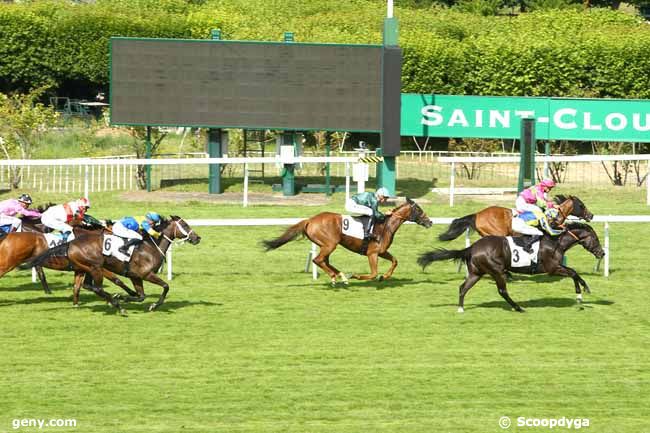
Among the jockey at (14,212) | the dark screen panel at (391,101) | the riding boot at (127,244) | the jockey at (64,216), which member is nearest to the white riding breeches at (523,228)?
the riding boot at (127,244)

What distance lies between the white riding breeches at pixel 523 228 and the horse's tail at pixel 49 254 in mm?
5305

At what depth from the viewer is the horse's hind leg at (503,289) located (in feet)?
45.0

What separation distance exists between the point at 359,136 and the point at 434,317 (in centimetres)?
1978

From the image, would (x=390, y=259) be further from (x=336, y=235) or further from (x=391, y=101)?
(x=391, y=101)

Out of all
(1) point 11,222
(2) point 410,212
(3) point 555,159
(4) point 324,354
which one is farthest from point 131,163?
(4) point 324,354

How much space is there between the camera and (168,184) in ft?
87.7

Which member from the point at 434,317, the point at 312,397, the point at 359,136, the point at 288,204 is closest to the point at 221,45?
the point at 288,204

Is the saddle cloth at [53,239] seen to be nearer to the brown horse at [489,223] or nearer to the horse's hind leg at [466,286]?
the horse's hind leg at [466,286]

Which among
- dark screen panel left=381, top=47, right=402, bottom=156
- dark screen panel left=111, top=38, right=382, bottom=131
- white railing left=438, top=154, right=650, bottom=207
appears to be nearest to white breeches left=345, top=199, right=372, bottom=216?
white railing left=438, top=154, right=650, bottom=207

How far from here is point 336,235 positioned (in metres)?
15.4

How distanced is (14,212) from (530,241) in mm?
6388

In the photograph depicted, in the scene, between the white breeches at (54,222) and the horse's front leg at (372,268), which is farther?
the horse's front leg at (372,268)

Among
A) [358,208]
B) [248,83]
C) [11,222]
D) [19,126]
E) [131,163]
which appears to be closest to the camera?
[11,222]

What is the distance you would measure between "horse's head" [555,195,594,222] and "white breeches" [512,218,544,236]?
2.54ft
